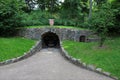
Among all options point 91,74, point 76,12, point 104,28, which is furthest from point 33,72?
point 76,12

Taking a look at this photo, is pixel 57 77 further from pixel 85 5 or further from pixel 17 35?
pixel 85 5

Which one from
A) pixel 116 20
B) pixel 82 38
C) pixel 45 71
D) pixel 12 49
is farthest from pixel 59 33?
pixel 45 71

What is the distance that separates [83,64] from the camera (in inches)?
529

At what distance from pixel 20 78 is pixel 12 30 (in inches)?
440

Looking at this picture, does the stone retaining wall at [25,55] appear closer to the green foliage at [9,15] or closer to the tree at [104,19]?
the green foliage at [9,15]

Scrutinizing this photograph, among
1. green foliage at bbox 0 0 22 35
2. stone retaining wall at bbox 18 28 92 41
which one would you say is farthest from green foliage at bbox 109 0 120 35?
green foliage at bbox 0 0 22 35

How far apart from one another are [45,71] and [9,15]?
32.4 feet

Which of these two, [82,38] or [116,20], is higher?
[116,20]

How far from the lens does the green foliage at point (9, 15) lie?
66.1 ft

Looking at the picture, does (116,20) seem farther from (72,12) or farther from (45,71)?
(45,71)

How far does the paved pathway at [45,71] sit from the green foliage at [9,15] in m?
6.39

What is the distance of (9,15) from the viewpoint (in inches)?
810

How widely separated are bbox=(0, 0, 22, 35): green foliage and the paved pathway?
6387 millimetres

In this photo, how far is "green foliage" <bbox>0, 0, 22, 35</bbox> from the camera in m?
20.2
